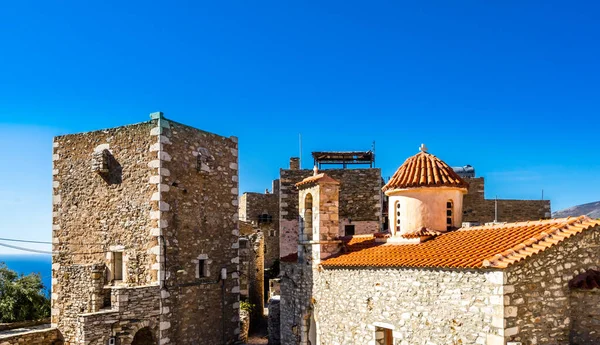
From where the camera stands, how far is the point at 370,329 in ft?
41.0

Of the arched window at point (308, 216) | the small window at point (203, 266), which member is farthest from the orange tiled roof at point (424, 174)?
the small window at point (203, 266)

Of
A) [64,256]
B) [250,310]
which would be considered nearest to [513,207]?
[250,310]

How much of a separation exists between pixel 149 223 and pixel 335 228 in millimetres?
5820

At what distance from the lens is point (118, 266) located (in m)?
15.4

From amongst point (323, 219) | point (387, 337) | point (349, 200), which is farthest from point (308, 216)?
point (349, 200)

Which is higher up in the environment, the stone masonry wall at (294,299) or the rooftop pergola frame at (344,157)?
the rooftop pergola frame at (344,157)

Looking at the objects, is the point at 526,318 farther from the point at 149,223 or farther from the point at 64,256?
the point at 64,256

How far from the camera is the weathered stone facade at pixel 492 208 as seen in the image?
28.9 meters

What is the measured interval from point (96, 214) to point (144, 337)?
14.2ft

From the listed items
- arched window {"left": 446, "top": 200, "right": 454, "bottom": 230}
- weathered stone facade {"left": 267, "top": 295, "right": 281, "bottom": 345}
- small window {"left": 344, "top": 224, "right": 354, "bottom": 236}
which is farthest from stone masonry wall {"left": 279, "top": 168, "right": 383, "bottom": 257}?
arched window {"left": 446, "top": 200, "right": 454, "bottom": 230}

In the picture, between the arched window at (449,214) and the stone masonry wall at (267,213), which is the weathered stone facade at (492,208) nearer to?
the stone masonry wall at (267,213)

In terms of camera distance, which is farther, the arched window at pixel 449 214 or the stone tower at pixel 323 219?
the stone tower at pixel 323 219

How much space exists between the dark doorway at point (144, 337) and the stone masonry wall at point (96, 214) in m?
1.45

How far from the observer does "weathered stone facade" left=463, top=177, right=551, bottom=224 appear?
28891mm
